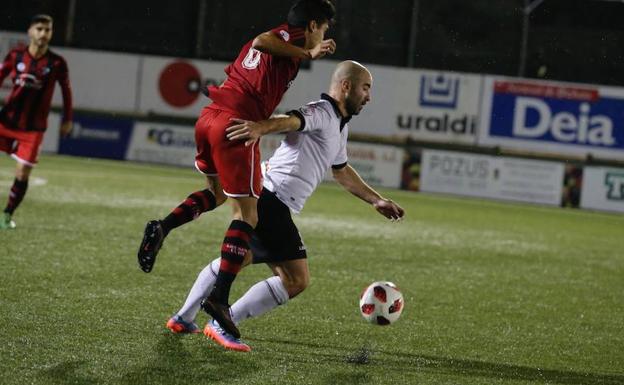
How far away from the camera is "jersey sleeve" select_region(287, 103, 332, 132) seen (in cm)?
562

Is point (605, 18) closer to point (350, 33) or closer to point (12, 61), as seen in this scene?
point (350, 33)

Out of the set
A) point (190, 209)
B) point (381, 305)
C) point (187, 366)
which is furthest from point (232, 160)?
point (381, 305)

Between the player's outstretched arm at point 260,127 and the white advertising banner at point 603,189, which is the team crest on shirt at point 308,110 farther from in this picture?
the white advertising banner at point 603,189

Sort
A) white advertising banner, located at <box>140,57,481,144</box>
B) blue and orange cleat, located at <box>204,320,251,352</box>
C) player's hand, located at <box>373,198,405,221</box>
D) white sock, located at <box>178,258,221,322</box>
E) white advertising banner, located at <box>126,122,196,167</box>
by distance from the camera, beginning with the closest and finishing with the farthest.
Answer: blue and orange cleat, located at <box>204,320,251,352</box>, white sock, located at <box>178,258,221,322</box>, player's hand, located at <box>373,198,405,221</box>, white advertising banner, located at <box>126,122,196,167</box>, white advertising banner, located at <box>140,57,481,144</box>

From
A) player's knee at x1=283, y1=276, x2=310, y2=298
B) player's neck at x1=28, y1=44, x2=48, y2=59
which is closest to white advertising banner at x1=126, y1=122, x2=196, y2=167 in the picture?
player's neck at x1=28, y1=44, x2=48, y2=59

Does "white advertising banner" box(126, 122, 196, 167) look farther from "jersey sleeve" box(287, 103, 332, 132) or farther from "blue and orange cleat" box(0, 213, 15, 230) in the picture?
"jersey sleeve" box(287, 103, 332, 132)

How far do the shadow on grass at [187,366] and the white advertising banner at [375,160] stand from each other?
15.9 m

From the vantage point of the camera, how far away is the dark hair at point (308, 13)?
231 inches

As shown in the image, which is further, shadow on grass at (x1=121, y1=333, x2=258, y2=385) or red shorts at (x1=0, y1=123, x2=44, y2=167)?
red shorts at (x1=0, y1=123, x2=44, y2=167)

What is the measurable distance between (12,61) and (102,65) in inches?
530

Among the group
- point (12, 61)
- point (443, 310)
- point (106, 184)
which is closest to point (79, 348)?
point (443, 310)

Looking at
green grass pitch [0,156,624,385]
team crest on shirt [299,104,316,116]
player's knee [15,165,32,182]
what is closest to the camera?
green grass pitch [0,156,624,385]

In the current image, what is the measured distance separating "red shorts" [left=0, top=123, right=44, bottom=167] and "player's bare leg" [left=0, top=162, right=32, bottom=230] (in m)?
0.08

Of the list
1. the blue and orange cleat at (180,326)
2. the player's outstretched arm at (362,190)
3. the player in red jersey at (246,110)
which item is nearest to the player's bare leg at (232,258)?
the player in red jersey at (246,110)
